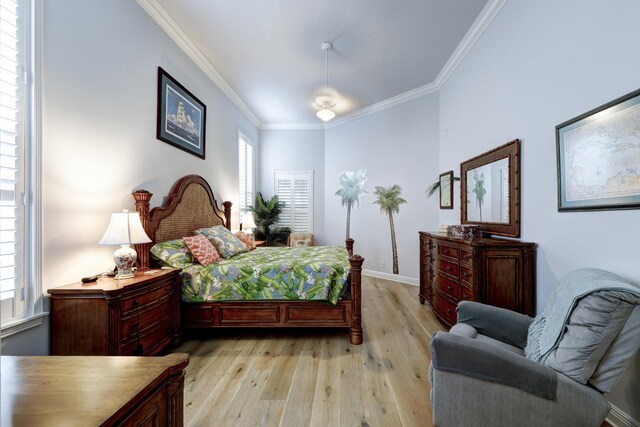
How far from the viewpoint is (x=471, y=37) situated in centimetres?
313

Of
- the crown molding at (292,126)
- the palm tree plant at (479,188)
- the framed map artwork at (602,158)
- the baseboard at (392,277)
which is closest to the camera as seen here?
the framed map artwork at (602,158)

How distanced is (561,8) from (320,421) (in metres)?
3.41

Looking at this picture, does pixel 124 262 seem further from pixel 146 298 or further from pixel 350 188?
pixel 350 188

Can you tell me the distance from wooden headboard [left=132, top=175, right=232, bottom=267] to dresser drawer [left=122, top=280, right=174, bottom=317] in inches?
13.8

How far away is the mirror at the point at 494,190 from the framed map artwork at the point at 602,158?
516 mm

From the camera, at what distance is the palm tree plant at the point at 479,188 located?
303cm

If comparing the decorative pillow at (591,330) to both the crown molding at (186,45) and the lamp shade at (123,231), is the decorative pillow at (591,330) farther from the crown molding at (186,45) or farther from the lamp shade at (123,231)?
the crown molding at (186,45)

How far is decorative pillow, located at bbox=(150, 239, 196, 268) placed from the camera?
8.37ft

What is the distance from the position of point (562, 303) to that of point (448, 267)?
1445mm

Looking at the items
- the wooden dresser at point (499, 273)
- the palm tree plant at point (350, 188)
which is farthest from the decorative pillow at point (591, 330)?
the palm tree plant at point (350, 188)

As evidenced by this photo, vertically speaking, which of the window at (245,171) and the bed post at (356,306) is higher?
the window at (245,171)

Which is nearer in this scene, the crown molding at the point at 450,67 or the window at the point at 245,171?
the crown molding at the point at 450,67

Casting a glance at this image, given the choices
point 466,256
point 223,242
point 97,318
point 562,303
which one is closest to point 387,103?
point 466,256

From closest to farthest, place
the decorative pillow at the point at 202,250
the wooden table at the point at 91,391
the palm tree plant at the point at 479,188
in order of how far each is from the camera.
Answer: the wooden table at the point at 91,391, the decorative pillow at the point at 202,250, the palm tree plant at the point at 479,188
